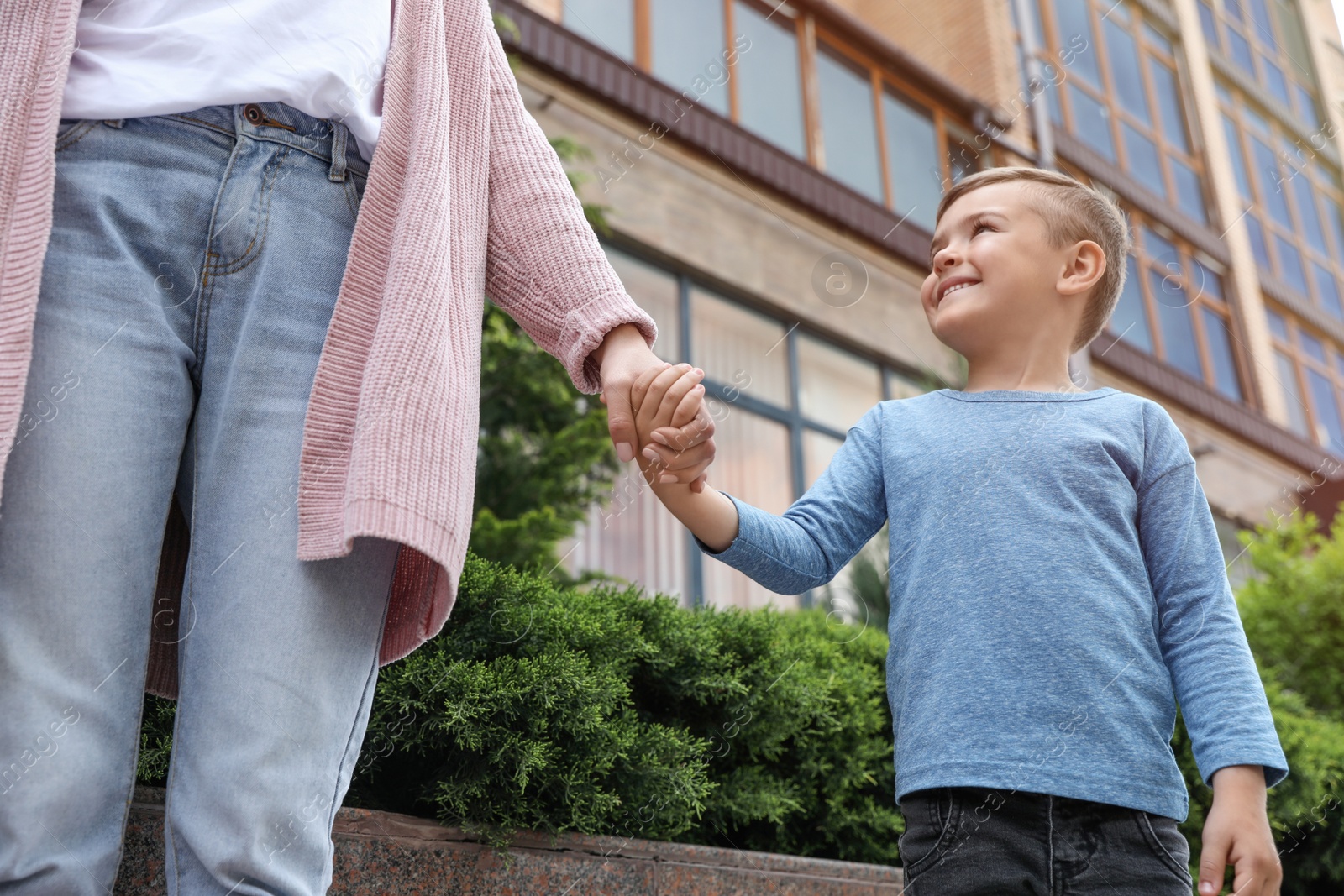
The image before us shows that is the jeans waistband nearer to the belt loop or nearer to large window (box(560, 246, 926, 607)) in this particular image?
the belt loop

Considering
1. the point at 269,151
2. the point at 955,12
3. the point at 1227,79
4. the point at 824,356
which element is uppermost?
the point at 1227,79

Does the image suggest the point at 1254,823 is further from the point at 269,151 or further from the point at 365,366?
the point at 269,151

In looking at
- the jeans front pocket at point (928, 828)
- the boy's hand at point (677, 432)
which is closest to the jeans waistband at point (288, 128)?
the boy's hand at point (677, 432)

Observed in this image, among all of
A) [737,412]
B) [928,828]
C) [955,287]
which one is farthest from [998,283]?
[737,412]

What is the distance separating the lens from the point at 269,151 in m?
1.47

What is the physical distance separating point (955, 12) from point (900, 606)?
1565cm

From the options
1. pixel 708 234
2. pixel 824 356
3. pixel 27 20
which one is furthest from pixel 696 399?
pixel 824 356

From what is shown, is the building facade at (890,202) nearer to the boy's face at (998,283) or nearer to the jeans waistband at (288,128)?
the boy's face at (998,283)

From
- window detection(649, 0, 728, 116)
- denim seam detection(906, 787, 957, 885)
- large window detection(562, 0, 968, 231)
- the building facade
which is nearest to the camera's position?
denim seam detection(906, 787, 957, 885)

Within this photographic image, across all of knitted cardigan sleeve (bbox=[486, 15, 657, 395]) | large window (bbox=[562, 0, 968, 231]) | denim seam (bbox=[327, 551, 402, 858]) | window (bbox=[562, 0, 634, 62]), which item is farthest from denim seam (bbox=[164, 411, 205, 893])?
large window (bbox=[562, 0, 968, 231])

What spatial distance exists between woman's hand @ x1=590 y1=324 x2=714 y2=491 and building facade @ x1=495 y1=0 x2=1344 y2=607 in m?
1.92

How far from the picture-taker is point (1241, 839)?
1576 millimetres

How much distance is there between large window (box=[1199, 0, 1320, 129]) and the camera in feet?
68.8

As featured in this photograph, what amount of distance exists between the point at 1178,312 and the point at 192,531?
17.7m
